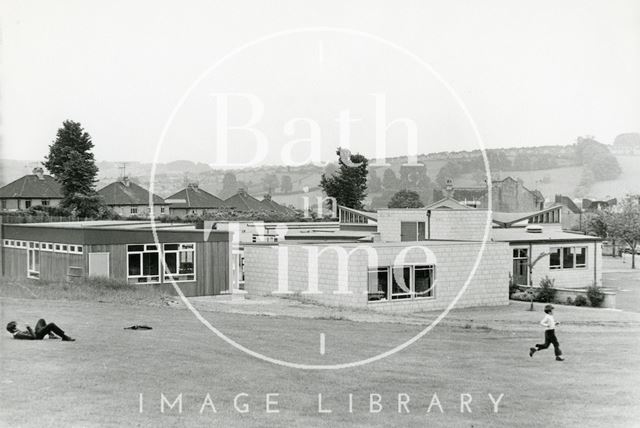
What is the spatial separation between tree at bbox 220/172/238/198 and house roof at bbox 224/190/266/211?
19.4m

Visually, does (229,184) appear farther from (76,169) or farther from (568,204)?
(76,169)

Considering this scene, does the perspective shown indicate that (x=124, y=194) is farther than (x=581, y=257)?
Yes

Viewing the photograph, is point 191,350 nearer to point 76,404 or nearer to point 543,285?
point 76,404

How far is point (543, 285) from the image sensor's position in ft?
124

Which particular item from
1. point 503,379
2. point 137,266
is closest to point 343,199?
point 137,266

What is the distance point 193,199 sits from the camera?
109m

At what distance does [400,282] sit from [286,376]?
16.6 metres

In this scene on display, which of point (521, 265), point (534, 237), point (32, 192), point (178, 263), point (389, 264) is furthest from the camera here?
point (32, 192)

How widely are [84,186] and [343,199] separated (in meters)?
32.8

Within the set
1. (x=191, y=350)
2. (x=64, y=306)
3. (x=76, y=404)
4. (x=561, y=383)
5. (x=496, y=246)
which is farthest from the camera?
(x=496, y=246)

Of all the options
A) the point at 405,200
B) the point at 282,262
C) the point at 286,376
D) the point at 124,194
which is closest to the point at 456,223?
the point at 282,262

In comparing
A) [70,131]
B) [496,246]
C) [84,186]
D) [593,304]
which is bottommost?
[593,304]

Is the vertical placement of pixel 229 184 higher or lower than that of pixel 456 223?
higher

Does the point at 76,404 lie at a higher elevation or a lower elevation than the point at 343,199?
lower
